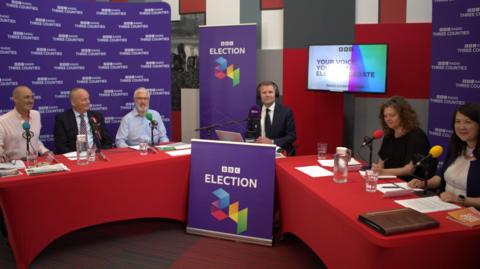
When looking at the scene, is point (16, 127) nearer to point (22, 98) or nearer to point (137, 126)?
point (22, 98)

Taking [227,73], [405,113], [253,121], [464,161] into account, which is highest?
[227,73]

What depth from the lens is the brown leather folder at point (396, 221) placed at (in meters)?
2.14

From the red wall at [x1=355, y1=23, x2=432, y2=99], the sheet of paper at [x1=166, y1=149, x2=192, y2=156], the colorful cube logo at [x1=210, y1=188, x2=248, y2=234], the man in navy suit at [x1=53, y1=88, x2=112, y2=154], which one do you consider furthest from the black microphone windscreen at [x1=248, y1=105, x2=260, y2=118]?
the red wall at [x1=355, y1=23, x2=432, y2=99]

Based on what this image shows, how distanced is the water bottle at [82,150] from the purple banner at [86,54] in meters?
1.69

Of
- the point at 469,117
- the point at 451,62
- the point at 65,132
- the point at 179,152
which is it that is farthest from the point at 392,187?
the point at 65,132

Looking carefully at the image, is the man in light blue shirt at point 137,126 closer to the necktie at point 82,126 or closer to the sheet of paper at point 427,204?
the necktie at point 82,126

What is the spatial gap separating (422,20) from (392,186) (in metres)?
2.96

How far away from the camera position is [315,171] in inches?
133

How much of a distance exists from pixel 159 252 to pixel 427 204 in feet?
7.00

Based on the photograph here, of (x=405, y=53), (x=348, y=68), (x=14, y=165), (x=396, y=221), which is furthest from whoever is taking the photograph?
(x=405, y=53)

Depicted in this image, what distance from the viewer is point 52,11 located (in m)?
5.22

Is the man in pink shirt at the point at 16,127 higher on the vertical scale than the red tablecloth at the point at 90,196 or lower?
higher

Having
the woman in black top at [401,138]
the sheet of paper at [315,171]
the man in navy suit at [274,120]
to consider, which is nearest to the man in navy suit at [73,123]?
the man in navy suit at [274,120]

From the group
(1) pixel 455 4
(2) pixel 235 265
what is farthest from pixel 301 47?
(2) pixel 235 265
